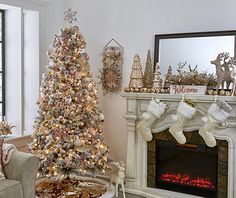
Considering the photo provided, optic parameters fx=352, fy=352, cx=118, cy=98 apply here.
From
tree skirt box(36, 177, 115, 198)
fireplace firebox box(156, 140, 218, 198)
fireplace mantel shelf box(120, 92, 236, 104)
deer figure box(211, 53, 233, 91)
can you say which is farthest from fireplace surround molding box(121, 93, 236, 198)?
tree skirt box(36, 177, 115, 198)

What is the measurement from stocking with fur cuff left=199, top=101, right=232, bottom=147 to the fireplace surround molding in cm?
9

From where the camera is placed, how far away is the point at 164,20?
16.1 feet

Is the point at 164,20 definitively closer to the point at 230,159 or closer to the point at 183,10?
the point at 183,10

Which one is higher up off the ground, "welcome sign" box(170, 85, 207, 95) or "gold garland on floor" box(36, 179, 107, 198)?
"welcome sign" box(170, 85, 207, 95)

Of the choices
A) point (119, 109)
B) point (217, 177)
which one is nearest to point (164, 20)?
point (119, 109)

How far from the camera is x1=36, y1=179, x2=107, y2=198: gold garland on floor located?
14.2ft

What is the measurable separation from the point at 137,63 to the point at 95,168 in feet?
5.00

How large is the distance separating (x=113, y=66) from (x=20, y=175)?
2426mm

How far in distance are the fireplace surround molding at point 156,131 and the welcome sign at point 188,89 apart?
0.08 m

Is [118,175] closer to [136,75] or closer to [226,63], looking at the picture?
[136,75]

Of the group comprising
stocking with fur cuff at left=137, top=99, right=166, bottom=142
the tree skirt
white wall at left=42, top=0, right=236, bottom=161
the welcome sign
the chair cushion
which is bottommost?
the tree skirt

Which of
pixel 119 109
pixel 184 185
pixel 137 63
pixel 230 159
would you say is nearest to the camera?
pixel 230 159

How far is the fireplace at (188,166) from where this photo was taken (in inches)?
166

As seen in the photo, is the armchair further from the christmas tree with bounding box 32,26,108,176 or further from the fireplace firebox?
the fireplace firebox
